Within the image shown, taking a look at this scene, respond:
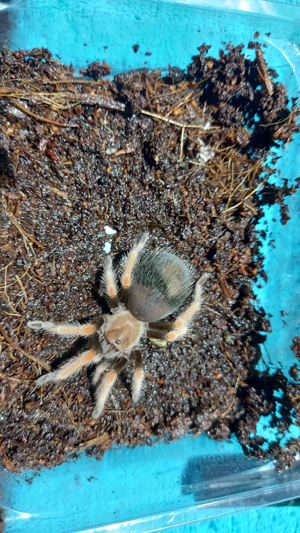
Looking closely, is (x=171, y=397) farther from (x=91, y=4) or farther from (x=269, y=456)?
(x=91, y=4)

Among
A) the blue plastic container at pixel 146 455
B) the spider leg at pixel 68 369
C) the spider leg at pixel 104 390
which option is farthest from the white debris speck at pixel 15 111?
the spider leg at pixel 104 390

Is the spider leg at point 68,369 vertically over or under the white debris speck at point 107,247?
under

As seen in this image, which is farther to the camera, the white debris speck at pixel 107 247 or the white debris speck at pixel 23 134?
the white debris speck at pixel 107 247

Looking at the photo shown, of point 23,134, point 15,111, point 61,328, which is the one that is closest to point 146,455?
point 61,328

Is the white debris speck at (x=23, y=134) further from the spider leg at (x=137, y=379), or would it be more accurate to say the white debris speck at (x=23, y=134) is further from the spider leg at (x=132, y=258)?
the spider leg at (x=137, y=379)

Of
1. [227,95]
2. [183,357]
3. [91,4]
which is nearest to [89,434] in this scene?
[183,357]

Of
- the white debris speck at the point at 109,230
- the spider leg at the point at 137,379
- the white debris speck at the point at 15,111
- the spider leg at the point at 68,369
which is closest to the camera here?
the white debris speck at the point at 15,111

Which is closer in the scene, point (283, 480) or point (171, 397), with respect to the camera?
point (283, 480)
